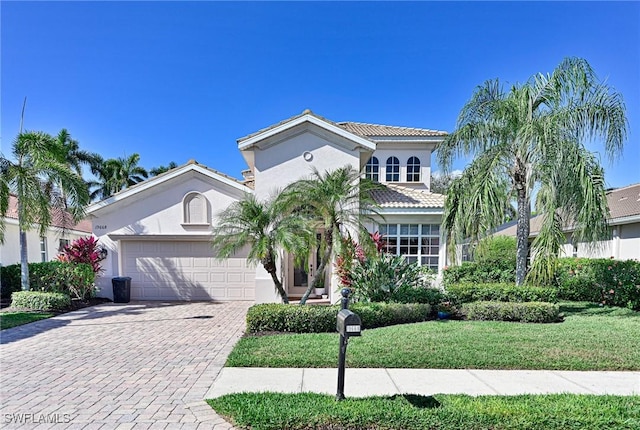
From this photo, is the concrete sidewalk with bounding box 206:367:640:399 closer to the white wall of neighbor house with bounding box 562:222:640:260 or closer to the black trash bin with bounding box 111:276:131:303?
the black trash bin with bounding box 111:276:131:303

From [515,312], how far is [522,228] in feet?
8.58

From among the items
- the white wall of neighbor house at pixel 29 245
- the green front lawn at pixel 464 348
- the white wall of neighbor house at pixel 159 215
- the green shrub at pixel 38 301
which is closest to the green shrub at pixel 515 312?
the green front lawn at pixel 464 348

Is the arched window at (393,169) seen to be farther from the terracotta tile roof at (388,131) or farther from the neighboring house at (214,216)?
the neighboring house at (214,216)

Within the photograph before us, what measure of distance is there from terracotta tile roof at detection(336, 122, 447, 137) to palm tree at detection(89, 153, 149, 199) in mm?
27224

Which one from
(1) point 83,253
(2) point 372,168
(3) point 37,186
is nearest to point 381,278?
(2) point 372,168

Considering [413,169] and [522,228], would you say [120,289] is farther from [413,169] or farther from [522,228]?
[522,228]

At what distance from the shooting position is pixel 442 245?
40.2ft

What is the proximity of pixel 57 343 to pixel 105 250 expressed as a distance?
6294 millimetres

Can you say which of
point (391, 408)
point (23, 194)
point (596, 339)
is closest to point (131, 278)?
point (23, 194)

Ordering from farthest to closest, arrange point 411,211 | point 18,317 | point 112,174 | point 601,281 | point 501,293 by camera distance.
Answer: point 112,174 < point 601,281 < point 411,211 < point 501,293 < point 18,317

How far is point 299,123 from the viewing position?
1158 centimetres

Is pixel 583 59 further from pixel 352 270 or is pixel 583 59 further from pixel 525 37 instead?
pixel 352 270

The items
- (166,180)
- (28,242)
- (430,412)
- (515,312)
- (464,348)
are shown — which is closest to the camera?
(430,412)

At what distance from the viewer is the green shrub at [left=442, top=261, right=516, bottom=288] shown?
488 inches
